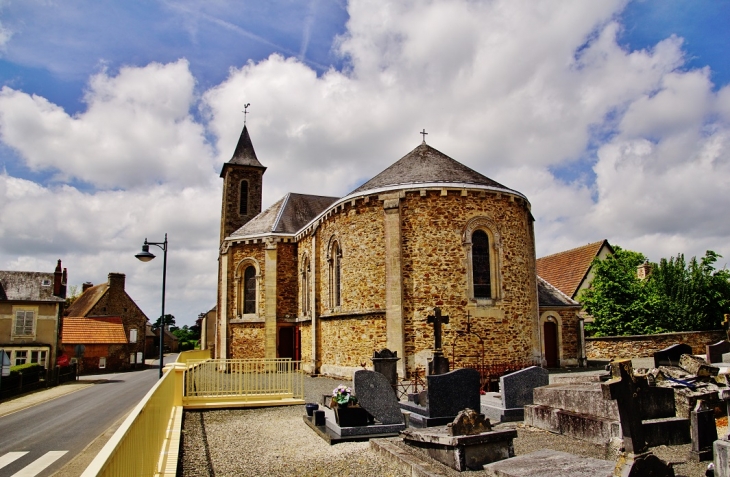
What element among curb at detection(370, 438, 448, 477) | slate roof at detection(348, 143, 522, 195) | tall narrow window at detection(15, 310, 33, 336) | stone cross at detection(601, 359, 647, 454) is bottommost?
curb at detection(370, 438, 448, 477)

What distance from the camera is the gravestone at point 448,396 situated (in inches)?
388

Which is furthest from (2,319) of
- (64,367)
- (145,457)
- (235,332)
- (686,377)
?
(686,377)

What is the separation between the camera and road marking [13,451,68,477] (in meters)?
9.23

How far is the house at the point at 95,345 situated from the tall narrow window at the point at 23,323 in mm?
7442

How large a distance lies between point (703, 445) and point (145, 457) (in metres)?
6.81

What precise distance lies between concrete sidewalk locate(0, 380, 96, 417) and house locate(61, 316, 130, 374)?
9.58 metres

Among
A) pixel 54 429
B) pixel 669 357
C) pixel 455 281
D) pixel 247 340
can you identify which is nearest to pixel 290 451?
pixel 669 357

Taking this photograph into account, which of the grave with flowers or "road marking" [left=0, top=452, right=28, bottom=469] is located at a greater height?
the grave with flowers

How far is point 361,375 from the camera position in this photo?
970cm

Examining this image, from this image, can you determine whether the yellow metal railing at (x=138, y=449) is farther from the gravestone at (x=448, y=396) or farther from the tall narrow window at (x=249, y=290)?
the tall narrow window at (x=249, y=290)

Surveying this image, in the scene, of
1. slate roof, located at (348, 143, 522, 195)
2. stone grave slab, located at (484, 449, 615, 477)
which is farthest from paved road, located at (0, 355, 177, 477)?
slate roof, located at (348, 143, 522, 195)

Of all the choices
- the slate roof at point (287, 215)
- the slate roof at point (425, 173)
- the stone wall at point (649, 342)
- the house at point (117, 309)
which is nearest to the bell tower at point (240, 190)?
the slate roof at point (287, 215)

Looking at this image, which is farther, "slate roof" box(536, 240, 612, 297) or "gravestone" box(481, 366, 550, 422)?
"slate roof" box(536, 240, 612, 297)

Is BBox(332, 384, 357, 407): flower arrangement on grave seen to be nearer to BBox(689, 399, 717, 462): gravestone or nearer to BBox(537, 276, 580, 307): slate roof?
BBox(689, 399, 717, 462): gravestone
